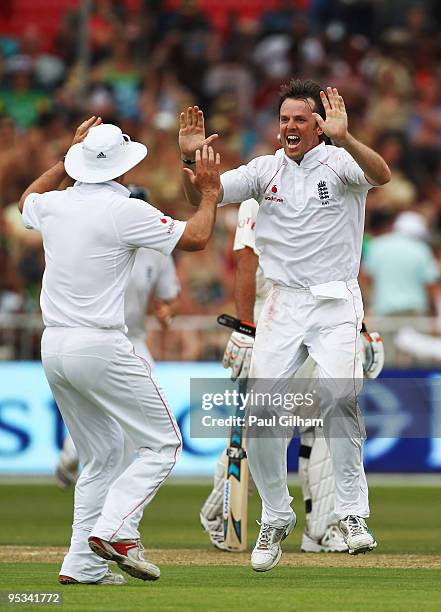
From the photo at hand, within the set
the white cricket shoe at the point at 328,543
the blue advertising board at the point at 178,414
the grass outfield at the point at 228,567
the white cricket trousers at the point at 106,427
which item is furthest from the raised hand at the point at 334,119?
the blue advertising board at the point at 178,414

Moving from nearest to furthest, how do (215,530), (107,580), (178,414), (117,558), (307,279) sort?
1. (117,558)
2. (107,580)
3. (307,279)
4. (215,530)
5. (178,414)

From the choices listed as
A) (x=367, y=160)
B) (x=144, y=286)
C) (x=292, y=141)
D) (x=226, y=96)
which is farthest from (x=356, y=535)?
(x=226, y=96)

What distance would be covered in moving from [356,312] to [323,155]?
0.97 m

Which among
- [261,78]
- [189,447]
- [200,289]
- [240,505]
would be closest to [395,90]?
[261,78]

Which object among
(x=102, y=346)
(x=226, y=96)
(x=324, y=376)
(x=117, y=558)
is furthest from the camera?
(x=226, y=96)

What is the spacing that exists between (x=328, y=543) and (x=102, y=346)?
10.6 ft

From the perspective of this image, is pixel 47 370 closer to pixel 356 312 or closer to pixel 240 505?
pixel 356 312

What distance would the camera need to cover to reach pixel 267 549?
928 cm

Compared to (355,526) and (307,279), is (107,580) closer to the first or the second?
(355,526)

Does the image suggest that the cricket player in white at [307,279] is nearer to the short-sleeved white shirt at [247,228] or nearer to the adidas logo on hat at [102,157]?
the adidas logo on hat at [102,157]

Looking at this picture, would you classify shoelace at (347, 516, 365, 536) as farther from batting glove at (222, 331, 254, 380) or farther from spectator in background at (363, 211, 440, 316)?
spectator in background at (363, 211, 440, 316)

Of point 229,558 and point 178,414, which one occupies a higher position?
point 178,414

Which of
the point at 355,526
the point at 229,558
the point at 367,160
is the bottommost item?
the point at 229,558

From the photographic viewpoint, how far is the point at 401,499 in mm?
15070
